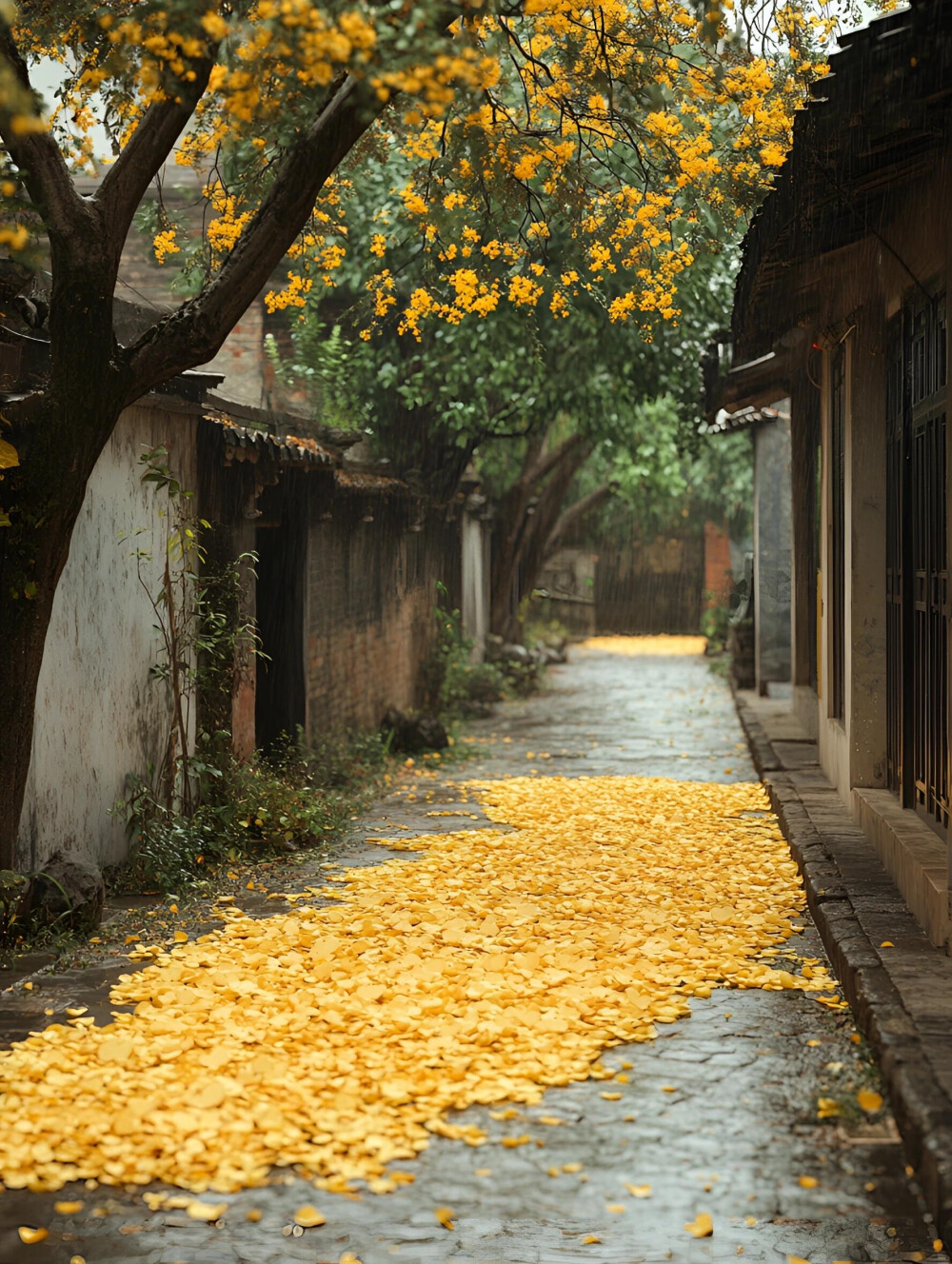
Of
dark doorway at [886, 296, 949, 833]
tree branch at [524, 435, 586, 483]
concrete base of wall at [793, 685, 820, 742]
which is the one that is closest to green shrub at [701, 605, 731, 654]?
tree branch at [524, 435, 586, 483]

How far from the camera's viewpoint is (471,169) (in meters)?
6.93

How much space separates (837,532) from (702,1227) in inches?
257

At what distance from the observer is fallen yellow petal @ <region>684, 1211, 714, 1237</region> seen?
3.40 metres

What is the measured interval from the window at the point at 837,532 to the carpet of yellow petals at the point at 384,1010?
1.64 metres

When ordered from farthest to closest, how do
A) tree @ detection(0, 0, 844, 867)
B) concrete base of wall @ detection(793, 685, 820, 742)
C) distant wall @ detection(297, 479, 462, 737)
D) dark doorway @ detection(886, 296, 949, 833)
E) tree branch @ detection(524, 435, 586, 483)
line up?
tree branch @ detection(524, 435, 586, 483), concrete base of wall @ detection(793, 685, 820, 742), distant wall @ detection(297, 479, 462, 737), dark doorway @ detection(886, 296, 949, 833), tree @ detection(0, 0, 844, 867)

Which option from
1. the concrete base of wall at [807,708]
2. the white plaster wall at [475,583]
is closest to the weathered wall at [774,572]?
the concrete base of wall at [807,708]

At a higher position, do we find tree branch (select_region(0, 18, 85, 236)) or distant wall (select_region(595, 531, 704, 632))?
tree branch (select_region(0, 18, 85, 236))

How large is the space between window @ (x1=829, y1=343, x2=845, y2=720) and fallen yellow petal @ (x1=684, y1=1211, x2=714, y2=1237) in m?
5.81

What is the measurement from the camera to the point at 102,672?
271 inches

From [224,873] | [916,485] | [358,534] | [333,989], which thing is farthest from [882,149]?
[358,534]

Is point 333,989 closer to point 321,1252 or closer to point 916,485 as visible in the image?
point 321,1252

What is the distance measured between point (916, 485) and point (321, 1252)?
5.04m

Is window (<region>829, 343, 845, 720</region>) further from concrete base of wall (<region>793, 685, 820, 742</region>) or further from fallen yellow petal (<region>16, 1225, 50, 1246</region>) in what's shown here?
fallen yellow petal (<region>16, 1225, 50, 1246</region>)

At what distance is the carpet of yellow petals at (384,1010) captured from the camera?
387 centimetres
